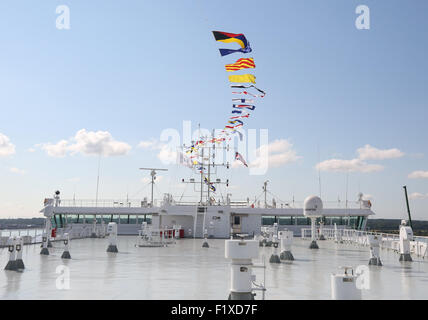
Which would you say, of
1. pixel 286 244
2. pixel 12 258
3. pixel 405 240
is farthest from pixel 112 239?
pixel 405 240

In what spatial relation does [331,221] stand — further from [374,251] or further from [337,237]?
[374,251]

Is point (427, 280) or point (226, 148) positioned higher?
point (226, 148)

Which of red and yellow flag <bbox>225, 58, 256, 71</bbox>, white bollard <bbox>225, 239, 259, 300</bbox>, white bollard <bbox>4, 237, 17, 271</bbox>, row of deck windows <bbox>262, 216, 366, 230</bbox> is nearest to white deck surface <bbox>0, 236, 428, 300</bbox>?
white bollard <bbox>4, 237, 17, 271</bbox>

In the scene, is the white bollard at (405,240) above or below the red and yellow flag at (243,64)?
below

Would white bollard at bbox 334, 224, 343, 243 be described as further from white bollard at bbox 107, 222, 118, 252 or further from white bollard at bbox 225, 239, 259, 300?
white bollard at bbox 225, 239, 259, 300

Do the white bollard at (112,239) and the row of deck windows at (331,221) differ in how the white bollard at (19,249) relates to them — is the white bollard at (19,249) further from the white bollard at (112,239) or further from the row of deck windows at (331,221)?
the row of deck windows at (331,221)

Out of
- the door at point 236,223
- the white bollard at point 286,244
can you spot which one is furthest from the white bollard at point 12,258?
the door at point 236,223

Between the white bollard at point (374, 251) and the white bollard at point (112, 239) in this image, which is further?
the white bollard at point (112, 239)
